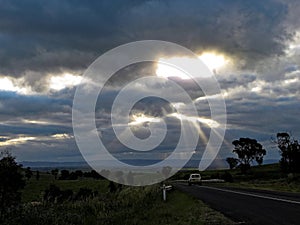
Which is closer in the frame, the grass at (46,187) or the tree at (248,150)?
the grass at (46,187)

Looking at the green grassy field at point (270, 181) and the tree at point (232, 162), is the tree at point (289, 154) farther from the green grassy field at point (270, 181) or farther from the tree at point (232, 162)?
the tree at point (232, 162)

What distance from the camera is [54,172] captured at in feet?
→ 551

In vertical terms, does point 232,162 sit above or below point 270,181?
above

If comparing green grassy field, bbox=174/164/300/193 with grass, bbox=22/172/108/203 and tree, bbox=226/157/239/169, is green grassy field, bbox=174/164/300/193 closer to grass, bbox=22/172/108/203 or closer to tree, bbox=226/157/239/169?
grass, bbox=22/172/108/203

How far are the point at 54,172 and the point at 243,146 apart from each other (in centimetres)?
7980

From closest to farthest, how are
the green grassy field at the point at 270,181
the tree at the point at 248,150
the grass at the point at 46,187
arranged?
1. the green grassy field at the point at 270,181
2. the grass at the point at 46,187
3. the tree at the point at 248,150

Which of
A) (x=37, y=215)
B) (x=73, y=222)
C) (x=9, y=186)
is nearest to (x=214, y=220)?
(x=73, y=222)

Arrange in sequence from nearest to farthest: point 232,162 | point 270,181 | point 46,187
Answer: point 270,181
point 46,187
point 232,162

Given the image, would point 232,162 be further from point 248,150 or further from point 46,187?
point 46,187

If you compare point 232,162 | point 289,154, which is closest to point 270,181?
point 289,154

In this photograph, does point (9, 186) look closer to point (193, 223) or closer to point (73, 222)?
point (73, 222)

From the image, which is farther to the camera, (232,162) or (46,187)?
(232,162)

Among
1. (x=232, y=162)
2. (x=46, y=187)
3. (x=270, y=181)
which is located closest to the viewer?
(x=270, y=181)

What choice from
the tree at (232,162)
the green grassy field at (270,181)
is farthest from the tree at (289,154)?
the tree at (232,162)
